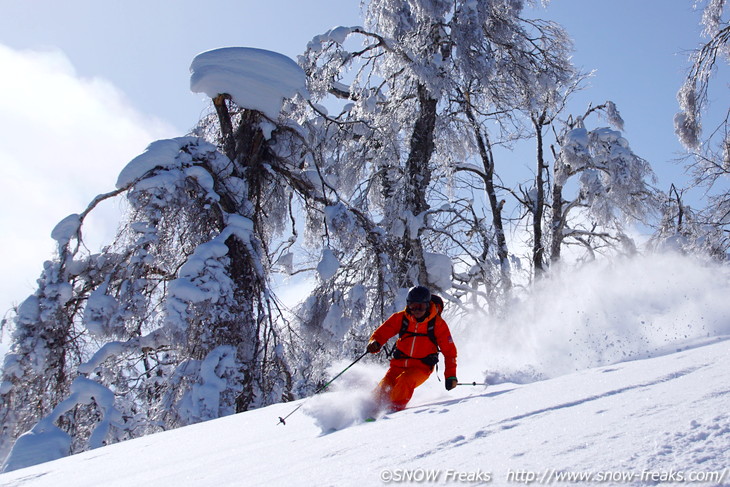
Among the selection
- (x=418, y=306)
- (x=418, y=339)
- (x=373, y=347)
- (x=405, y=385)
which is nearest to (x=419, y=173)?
(x=418, y=306)

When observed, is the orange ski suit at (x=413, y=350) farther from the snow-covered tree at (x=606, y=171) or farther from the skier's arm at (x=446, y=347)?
the snow-covered tree at (x=606, y=171)

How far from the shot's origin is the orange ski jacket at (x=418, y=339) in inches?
228

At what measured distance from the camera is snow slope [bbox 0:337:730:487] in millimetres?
1985

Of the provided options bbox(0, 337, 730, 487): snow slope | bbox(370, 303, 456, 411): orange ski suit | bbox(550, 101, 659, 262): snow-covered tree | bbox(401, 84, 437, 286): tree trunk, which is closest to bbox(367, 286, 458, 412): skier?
bbox(370, 303, 456, 411): orange ski suit

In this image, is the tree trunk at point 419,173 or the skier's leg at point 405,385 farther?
the tree trunk at point 419,173

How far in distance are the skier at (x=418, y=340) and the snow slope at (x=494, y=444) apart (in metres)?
1.22

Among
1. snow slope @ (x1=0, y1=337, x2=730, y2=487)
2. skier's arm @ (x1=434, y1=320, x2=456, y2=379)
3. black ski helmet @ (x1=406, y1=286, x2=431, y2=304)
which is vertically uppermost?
black ski helmet @ (x1=406, y1=286, x2=431, y2=304)

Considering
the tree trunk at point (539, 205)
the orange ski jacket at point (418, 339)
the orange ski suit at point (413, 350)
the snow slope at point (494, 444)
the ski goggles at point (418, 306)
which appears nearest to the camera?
the snow slope at point (494, 444)

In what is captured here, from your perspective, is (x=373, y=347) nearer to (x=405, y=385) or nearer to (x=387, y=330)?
(x=387, y=330)

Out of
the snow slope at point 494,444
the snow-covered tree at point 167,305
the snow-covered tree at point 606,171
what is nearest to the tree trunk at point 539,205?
the snow-covered tree at point 606,171

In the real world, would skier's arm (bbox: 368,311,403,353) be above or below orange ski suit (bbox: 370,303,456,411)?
above

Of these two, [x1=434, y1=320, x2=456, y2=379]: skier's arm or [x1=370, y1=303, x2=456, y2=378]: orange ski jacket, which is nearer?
[x1=434, y1=320, x2=456, y2=379]: skier's arm

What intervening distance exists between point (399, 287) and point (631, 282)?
4192mm

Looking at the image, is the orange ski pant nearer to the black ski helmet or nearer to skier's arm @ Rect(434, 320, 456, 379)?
skier's arm @ Rect(434, 320, 456, 379)
